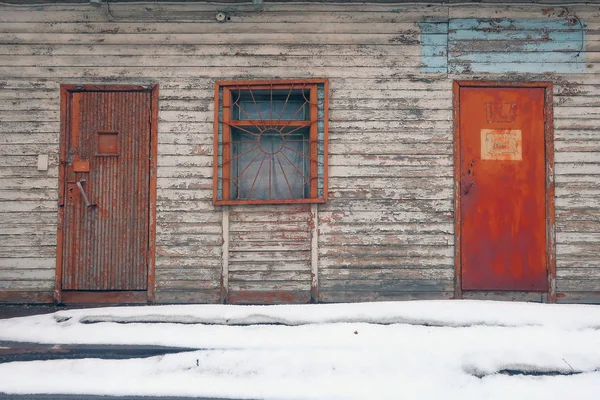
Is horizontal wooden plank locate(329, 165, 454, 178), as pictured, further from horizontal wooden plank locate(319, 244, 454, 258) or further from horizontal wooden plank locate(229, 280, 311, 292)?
horizontal wooden plank locate(229, 280, 311, 292)

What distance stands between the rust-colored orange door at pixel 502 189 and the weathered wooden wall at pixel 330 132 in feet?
0.71

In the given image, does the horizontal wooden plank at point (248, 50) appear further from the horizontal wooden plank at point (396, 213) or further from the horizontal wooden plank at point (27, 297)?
the horizontal wooden plank at point (27, 297)

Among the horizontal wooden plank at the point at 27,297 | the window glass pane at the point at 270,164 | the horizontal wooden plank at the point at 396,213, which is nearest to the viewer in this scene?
the horizontal wooden plank at the point at 27,297

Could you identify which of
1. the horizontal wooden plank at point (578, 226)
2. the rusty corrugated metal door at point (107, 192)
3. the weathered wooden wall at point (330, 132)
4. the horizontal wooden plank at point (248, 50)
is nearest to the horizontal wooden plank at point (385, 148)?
the weathered wooden wall at point (330, 132)

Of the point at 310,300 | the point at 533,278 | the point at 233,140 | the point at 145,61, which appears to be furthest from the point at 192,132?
the point at 533,278

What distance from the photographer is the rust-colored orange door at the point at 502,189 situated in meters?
5.25

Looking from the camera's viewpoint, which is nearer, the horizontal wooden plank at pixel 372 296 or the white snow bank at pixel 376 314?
the white snow bank at pixel 376 314

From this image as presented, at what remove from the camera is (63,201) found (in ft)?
17.4

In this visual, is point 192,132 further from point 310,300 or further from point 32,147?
point 310,300

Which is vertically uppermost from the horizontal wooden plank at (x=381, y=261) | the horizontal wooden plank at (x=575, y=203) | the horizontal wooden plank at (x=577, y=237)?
the horizontal wooden plank at (x=575, y=203)

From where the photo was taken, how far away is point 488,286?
5.24 meters

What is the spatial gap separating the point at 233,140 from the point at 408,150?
2.19 meters

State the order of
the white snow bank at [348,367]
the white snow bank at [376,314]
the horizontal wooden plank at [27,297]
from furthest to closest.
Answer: the horizontal wooden plank at [27,297] < the white snow bank at [376,314] < the white snow bank at [348,367]

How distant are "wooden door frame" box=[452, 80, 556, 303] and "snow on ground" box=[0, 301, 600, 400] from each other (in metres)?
0.72
